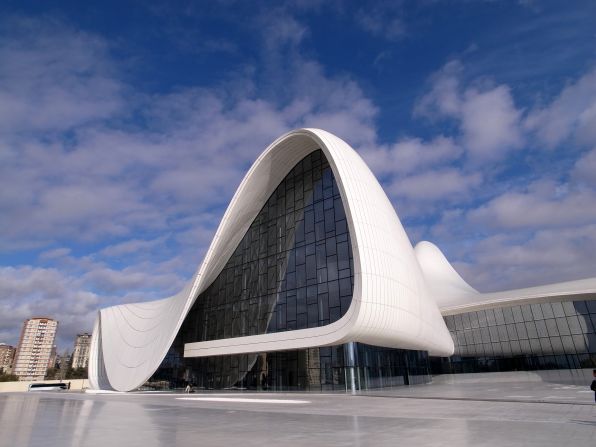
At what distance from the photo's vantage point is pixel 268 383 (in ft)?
86.4

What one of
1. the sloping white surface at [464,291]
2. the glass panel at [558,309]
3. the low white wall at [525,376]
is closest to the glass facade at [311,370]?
the low white wall at [525,376]

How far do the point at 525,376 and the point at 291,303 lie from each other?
20863 mm

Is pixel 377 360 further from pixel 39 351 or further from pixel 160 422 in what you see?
pixel 39 351

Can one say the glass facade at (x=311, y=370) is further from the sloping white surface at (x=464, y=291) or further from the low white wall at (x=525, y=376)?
the sloping white surface at (x=464, y=291)

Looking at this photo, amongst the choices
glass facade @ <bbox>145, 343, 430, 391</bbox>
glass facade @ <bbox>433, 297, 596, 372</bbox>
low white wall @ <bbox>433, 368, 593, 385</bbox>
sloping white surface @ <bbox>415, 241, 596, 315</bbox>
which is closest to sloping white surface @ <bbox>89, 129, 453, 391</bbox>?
glass facade @ <bbox>145, 343, 430, 391</bbox>

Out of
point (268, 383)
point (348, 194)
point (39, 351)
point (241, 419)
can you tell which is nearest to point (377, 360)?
point (268, 383)

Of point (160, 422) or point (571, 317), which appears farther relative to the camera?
point (571, 317)

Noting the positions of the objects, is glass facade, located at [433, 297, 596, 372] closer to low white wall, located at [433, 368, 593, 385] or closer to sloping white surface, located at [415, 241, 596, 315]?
low white wall, located at [433, 368, 593, 385]

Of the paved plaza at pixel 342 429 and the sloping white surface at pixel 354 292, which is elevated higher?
the sloping white surface at pixel 354 292

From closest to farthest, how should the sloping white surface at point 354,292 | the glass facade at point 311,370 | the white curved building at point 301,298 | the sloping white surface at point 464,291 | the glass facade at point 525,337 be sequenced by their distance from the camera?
the sloping white surface at point 354,292 < the white curved building at point 301,298 < the glass facade at point 311,370 < the glass facade at point 525,337 < the sloping white surface at point 464,291

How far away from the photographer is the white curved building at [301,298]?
73.3 feet

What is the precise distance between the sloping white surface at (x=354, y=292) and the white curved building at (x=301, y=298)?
91 mm

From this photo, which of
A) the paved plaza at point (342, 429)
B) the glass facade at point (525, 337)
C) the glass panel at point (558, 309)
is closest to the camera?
the paved plaza at point (342, 429)

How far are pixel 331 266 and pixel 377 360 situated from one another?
6.09 metres
